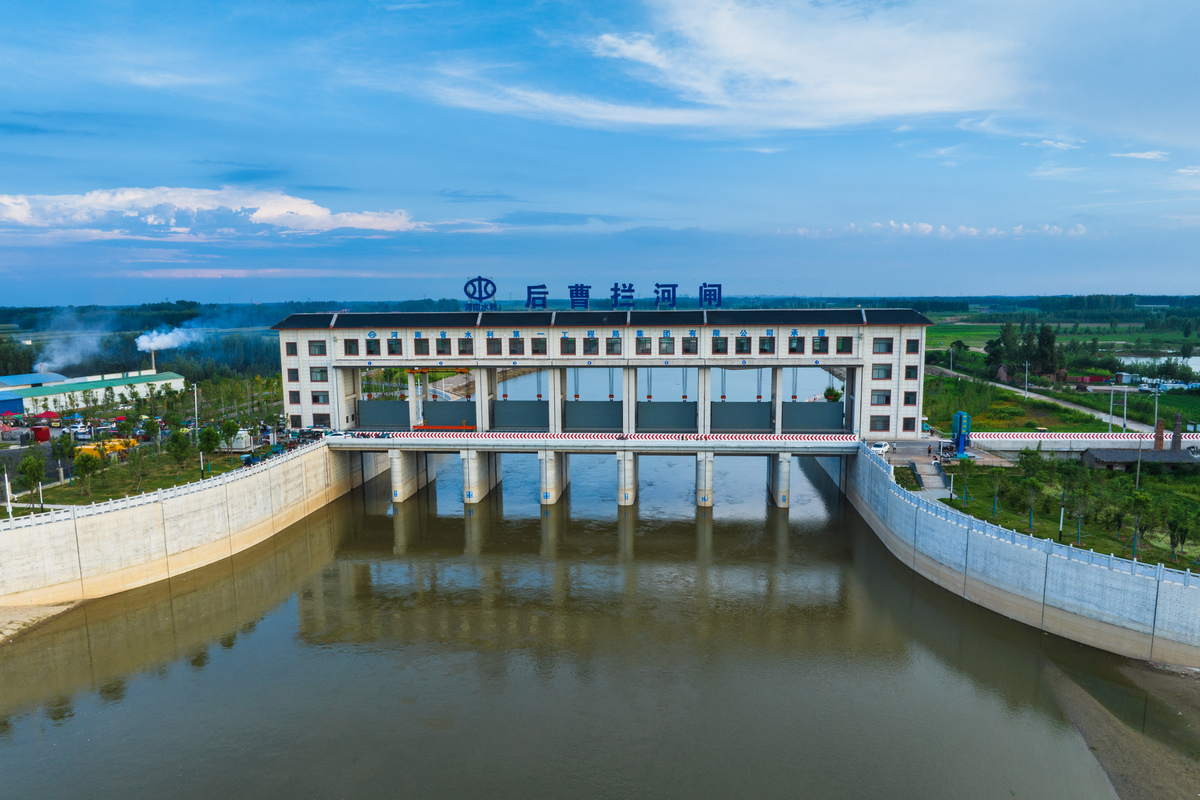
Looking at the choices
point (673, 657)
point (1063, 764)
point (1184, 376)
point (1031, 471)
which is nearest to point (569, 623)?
point (673, 657)

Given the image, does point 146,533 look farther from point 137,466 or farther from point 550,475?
point 550,475

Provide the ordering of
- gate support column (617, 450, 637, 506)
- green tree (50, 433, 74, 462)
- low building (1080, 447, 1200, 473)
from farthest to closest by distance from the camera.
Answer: gate support column (617, 450, 637, 506)
green tree (50, 433, 74, 462)
low building (1080, 447, 1200, 473)

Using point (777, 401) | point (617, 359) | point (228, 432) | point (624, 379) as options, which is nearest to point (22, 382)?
point (228, 432)

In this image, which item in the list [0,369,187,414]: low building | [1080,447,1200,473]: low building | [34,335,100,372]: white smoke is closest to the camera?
[1080,447,1200,473]: low building

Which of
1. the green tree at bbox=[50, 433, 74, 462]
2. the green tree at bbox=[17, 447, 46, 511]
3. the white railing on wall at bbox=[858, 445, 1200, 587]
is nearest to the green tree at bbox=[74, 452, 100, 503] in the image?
the green tree at bbox=[17, 447, 46, 511]

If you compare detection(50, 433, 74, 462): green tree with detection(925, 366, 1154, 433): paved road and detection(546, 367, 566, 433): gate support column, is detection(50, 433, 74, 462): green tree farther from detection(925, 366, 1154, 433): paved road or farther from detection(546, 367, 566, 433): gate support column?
detection(925, 366, 1154, 433): paved road

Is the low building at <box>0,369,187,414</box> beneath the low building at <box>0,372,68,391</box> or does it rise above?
beneath

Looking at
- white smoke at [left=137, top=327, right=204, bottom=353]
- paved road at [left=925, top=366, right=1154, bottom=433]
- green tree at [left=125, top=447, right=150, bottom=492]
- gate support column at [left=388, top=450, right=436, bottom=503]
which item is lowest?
gate support column at [left=388, top=450, right=436, bottom=503]
